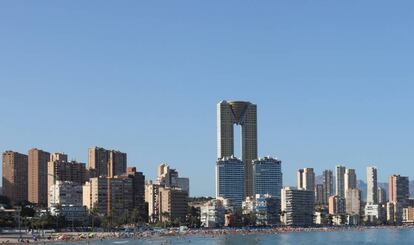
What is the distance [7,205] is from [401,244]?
313ft

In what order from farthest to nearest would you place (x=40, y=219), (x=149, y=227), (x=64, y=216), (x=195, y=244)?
1. (x=149, y=227)
2. (x=64, y=216)
3. (x=40, y=219)
4. (x=195, y=244)

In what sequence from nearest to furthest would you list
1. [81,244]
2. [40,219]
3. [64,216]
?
[81,244] < [40,219] < [64,216]

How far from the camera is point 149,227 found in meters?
191

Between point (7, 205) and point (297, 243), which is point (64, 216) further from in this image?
point (297, 243)

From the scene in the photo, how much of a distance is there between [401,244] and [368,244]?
560 centimetres

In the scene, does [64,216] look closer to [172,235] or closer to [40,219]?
[40,219]

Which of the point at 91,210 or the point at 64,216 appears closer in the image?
the point at 64,216

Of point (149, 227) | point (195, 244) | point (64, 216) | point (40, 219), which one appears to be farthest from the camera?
point (149, 227)

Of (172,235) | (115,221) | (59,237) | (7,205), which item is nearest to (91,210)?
(115,221)

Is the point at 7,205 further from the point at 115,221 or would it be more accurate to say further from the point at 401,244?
the point at 401,244

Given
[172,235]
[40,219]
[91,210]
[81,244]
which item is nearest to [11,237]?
[81,244]

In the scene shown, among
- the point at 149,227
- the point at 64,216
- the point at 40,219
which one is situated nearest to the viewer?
the point at 40,219

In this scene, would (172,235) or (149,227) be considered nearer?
(172,235)

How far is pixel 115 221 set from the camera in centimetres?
19175
